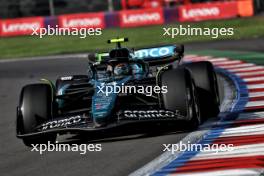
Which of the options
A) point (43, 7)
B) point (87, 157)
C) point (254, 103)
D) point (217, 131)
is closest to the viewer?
point (87, 157)

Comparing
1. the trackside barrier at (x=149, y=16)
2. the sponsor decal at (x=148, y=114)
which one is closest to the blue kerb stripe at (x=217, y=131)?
the sponsor decal at (x=148, y=114)

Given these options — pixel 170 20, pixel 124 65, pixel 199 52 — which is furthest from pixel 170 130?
pixel 170 20

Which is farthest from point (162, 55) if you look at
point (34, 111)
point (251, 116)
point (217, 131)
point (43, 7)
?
point (43, 7)

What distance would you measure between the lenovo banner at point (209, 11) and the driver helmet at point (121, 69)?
24.9m

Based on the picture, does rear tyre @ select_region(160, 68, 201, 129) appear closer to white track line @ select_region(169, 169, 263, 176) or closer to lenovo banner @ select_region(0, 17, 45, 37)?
white track line @ select_region(169, 169, 263, 176)

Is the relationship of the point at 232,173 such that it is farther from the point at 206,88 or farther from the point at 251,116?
the point at 206,88

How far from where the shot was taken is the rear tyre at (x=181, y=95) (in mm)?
10195

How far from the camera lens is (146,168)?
792cm

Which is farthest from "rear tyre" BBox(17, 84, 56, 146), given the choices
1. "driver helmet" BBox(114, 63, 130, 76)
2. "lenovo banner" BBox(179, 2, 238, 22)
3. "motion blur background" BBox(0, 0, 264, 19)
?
"motion blur background" BBox(0, 0, 264, 19)

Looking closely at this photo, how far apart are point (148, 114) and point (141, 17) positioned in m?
27.5

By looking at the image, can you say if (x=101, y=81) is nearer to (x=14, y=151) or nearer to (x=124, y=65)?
(x=124, y=65)

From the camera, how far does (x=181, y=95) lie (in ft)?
33.6

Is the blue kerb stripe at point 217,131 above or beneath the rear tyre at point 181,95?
beneath

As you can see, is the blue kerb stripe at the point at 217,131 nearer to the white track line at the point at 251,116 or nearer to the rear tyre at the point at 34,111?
the white track line at the point at 251,116
